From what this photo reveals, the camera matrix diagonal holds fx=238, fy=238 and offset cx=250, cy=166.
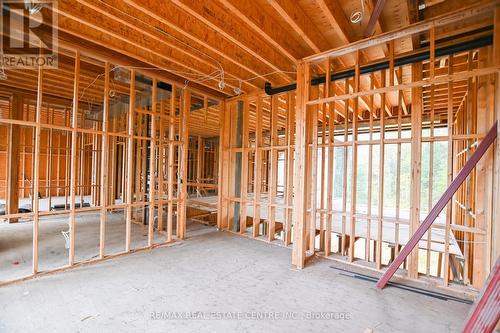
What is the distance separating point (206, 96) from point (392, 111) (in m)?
5.73

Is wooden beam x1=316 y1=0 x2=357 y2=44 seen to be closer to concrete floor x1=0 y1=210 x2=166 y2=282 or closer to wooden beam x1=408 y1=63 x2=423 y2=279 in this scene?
wooden beam x1=408 y1=63 x2=423 y2=279

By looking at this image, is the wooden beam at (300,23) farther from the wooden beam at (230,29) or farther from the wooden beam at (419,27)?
the wooden beam at (230,29)

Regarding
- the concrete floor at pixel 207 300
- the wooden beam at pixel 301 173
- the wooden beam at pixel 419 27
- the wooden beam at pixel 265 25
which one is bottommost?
the concrete floor at pixel 207 300

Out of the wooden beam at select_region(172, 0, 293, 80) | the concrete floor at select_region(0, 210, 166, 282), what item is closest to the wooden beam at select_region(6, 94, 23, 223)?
the concrete floor at select_region(0, 210, 166, 282)

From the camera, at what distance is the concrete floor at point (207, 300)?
95.7 inches

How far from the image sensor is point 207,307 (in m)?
2.73

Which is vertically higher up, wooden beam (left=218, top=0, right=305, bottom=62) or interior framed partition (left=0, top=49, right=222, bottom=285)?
wooden beam (left=218, top=0, right=305, bottom=62)

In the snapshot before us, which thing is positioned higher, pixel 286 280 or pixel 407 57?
pixel 407 57

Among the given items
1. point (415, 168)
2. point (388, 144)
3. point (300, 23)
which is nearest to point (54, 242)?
point (300, 23)

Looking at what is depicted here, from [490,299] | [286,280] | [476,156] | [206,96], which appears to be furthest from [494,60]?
[206,96]

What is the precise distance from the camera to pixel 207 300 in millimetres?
2873

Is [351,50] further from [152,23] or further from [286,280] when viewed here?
[286,280]

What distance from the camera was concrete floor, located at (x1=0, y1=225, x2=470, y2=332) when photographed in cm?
243

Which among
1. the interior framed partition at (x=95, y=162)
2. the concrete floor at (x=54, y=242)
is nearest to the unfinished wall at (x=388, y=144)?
the interior framed partition at (x=95, y=162)
